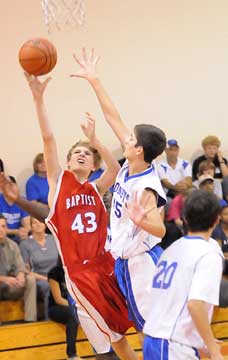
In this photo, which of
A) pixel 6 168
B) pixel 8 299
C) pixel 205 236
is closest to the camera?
pixel 205 236

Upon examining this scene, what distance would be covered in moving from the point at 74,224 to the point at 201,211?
146 cm

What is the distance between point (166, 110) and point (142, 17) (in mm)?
1412

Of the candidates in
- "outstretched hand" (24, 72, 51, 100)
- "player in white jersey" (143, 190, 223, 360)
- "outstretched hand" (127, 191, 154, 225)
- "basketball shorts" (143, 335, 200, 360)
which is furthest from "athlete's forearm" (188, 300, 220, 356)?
"outstretched hand" (24, 72, 51, 100)

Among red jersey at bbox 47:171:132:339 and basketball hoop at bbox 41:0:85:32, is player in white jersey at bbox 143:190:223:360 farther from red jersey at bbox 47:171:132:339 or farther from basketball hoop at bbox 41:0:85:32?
basketball hoop at bbox 41:0:85:32

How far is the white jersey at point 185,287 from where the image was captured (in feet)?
11.5

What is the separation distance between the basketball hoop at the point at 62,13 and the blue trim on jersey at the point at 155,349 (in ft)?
18.6

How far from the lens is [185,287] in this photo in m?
3.54

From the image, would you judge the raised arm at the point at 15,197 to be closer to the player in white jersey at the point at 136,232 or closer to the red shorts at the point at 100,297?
the red shorts at the point at 100,297

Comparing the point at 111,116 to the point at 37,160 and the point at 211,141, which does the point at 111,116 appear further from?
the point at 211,141

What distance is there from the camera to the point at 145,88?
10.9m

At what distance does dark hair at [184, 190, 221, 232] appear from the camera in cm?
356

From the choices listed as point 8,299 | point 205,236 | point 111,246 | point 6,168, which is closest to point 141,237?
point 111,246

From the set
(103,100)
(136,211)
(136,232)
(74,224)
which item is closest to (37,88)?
(103,100)

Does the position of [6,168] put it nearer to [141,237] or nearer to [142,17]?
[142,17]
